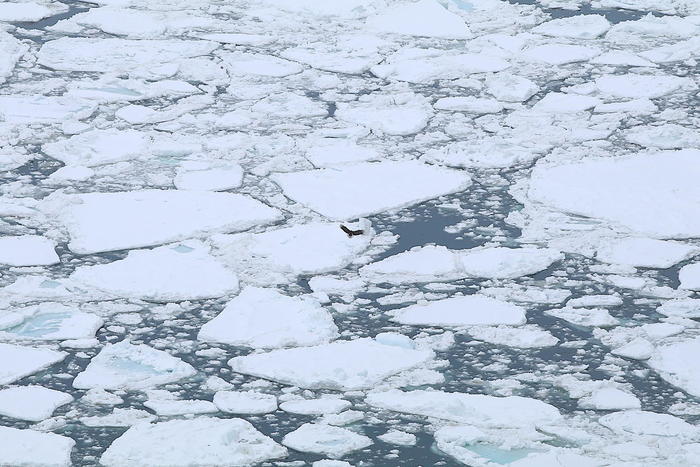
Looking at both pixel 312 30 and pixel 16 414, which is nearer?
pixel 16 414

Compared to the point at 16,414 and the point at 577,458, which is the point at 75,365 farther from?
the point at 577,458

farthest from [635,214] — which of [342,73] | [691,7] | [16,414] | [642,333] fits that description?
[691,7]

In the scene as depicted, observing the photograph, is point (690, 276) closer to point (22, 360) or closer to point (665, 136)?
point (665, 136)

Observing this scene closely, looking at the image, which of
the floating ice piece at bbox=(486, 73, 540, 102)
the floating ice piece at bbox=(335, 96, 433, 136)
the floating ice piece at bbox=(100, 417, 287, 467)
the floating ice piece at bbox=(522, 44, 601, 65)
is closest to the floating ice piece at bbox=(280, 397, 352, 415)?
the floating ice piece at bbox=(100, 417, 287, 467)

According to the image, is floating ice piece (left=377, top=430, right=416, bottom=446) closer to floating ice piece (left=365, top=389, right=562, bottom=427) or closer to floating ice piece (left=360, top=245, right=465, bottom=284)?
floating ice piece (left=365, top=389, right=562, bottom=427)

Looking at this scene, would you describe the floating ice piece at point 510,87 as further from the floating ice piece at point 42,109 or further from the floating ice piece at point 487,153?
the floating ice piece at point 42,109

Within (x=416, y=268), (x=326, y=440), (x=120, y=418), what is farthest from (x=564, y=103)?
(x=120, y=418)
